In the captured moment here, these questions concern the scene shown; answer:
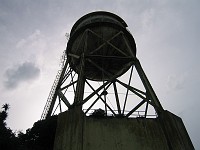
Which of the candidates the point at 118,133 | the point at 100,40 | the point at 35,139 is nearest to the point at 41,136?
the point at 35,139

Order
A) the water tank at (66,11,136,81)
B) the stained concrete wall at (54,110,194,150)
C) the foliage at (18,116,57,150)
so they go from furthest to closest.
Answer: the foliage at (18,116,57,150)
the water tank at (66,11,136,81)
the stained concrete wall at (54,110,194,150)

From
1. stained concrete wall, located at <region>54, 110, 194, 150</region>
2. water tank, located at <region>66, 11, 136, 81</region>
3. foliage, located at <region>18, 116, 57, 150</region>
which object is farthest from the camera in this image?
foliage, located at <region>18, 116, 57, 150</region>

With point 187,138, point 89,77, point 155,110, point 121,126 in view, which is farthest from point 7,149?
point 187,138

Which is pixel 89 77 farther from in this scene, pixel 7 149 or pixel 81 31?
pixel 7 149

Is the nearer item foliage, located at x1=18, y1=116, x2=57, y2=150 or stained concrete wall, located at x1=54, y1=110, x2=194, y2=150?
stained concrete wall, located at x1=54, y1=110, x2=194, y2=150

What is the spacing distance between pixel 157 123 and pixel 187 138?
1142mm

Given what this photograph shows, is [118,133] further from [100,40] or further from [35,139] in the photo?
[35,139]

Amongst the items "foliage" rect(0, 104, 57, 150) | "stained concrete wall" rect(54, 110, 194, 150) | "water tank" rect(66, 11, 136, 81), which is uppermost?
"water tank" rect(66, 11, 136, 81)

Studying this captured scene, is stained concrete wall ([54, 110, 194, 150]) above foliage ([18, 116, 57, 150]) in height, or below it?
below

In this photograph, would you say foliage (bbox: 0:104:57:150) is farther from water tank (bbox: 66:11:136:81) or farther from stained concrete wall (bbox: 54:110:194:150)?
stained concrete wall (bbox: 54:110:194:150)

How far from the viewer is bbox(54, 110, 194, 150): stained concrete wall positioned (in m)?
5.58

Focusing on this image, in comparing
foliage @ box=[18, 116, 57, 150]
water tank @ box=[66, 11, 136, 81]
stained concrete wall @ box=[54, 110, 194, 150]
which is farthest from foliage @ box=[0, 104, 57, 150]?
stained concrete wall @ box=[54, 110, 194, 150]

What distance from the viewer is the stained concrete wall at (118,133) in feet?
18.3

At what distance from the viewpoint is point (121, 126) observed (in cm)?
624
